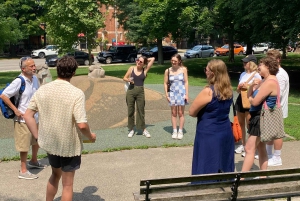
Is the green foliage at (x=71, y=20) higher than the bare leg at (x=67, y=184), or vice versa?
the green foliage at (x=71, y=20)

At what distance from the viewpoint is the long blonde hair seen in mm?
4062

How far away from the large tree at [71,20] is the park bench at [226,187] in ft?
64.4

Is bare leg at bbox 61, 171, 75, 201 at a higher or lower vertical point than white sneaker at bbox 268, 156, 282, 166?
higher

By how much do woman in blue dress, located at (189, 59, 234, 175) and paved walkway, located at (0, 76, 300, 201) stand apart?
1225 mm

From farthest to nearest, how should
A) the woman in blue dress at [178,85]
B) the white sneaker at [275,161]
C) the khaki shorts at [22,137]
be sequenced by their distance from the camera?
the woman in blue dress at [178,85], the white sneaker at [275,161], the khaki shorts at [22,137]

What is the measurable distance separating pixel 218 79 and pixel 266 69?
107cm

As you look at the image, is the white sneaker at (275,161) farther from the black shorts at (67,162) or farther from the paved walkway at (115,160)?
the black shorts at (67,162)

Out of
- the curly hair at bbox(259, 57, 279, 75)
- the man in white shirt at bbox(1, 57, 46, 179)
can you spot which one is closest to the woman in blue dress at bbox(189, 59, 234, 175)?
the curly hair at bbox(259, 57, 279, 75)

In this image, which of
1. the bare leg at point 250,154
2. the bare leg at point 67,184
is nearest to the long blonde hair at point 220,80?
the bare leg at point 250,154

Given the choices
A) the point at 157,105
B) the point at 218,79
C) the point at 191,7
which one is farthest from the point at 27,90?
the point at 191,7

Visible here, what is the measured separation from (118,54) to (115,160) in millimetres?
31705

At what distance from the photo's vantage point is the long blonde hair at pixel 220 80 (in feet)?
13.3

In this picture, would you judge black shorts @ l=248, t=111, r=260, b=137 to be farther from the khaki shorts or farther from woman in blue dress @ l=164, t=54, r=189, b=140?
the khaki shorts

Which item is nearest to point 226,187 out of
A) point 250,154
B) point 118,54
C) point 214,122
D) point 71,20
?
point 214,122
